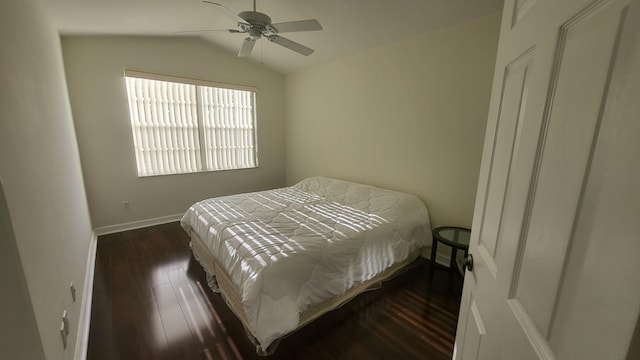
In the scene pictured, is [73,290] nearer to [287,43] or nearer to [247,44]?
[247,44]

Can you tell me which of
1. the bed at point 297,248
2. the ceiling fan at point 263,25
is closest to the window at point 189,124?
the bed at point 297,248

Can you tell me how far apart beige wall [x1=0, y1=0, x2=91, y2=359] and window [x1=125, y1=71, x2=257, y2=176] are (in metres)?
1.64

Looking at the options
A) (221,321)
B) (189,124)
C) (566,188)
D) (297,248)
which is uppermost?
(189,124)

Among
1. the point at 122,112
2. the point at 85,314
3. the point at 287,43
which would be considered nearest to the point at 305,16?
the point at 287,43

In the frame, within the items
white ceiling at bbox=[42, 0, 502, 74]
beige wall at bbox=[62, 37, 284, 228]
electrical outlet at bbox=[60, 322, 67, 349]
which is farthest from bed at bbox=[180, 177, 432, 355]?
white ceiling at bbox=[42, 0, 502, 74]

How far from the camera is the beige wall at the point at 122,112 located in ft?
10.1

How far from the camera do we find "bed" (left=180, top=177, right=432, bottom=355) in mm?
1580

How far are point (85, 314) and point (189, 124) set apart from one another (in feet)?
9.25

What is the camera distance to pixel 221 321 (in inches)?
75.2

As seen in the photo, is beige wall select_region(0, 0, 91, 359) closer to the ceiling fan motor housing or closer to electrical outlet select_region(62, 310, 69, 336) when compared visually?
electrical outlet select_region(62, 310, 69, 336)

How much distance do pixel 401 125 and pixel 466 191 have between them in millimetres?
1035

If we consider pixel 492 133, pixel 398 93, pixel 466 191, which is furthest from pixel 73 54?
pixel 466 191

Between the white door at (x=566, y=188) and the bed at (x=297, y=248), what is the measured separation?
3.54ft

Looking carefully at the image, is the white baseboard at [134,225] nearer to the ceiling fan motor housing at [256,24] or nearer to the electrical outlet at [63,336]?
the electrical outlet at [63,336]
